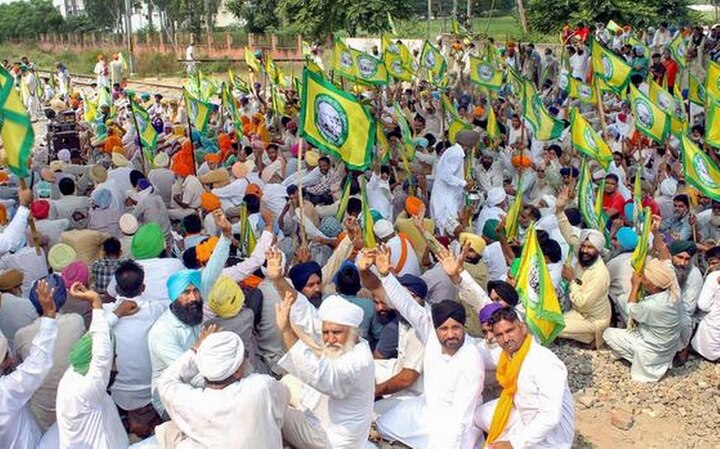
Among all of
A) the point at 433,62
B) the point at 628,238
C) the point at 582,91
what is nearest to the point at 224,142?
the point at 433,62

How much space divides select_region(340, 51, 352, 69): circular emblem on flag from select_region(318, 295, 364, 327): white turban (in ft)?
26.0

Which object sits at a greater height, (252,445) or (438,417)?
(252,445)

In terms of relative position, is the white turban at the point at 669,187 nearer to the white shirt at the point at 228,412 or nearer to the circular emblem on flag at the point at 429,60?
the circular emblem on flag at the point at 429,60

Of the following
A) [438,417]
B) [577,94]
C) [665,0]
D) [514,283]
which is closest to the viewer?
[438,417]

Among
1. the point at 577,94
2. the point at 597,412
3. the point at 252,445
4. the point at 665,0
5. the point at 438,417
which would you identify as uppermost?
the point at 665,0

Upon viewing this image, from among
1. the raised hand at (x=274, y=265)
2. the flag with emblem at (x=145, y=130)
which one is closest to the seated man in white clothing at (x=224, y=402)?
the raised hand at (x=274, y=265)

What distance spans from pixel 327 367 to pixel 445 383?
2.81 ft

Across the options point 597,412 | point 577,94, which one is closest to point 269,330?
point 597,412

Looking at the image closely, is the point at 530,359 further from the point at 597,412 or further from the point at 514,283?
the point at 597,412

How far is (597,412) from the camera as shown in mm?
5531

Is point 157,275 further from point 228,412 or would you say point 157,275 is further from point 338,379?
point 228,412

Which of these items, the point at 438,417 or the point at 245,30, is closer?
the point at 438,417

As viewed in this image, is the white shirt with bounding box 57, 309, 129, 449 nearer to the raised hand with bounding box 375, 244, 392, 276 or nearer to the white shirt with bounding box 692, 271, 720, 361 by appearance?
the raised hand with bounding box 375, 244, 392, 276

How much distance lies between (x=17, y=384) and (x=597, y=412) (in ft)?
12.7
